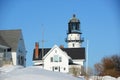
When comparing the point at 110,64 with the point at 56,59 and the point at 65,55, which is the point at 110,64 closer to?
the point at 65,55

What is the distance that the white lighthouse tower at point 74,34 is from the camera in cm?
6719

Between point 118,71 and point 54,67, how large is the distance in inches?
469

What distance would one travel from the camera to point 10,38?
46.6 m

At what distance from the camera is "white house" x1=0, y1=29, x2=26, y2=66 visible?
44250mm

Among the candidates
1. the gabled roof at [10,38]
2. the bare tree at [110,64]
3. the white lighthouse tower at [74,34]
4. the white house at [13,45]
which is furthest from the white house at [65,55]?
the gabled roof at [10,38]

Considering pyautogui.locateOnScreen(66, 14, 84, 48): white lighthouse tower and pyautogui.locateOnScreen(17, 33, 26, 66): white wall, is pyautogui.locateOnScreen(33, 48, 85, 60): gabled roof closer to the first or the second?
pyautogui.locateOnScreen(66, 14, 84, 48): white lighthouse tower

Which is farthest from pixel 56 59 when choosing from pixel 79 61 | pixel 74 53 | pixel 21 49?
pixel 21 49

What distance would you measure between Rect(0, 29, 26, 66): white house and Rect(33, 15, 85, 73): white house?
7.90 metres

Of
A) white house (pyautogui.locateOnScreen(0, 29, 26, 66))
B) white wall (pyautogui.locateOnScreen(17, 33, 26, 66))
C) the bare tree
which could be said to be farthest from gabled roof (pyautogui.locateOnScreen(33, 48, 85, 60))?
white house (pyautogui.locateOnScreen(0, 29, 26, 66))

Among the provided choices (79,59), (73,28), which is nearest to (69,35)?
(73,28)

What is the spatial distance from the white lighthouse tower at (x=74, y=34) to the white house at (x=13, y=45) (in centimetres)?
1892

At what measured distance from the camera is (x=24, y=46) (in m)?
50.5

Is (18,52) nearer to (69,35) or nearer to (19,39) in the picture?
(19,39)

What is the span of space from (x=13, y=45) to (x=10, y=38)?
1329 millimetres
